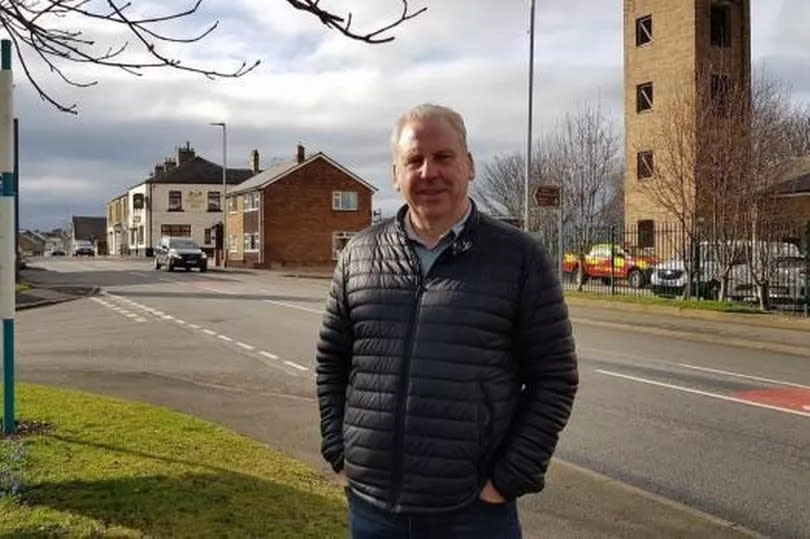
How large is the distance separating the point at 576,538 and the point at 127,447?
325 centimetres

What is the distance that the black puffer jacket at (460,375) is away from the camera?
256cm

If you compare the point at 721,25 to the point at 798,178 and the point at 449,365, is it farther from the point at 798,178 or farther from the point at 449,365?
the point at 449,365

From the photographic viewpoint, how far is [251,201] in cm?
5916

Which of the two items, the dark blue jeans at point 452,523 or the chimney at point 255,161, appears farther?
the chimney at point 255,161

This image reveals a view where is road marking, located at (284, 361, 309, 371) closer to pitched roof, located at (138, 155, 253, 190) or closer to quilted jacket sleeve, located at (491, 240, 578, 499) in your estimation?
quilted jacket sleeve, located at (491, 240, 578, 499)

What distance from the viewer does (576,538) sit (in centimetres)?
502

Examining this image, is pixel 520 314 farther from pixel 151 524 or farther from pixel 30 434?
pixel 30 434

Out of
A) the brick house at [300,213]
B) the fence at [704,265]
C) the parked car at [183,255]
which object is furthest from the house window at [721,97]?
the brick house at [300,213]

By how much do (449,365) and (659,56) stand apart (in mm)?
41398

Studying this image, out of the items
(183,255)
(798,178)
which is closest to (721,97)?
(798,178)

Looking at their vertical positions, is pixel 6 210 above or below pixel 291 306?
above

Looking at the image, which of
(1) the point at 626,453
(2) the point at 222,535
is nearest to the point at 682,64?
(1) the point at 626,453

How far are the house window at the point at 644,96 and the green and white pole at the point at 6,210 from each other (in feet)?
125

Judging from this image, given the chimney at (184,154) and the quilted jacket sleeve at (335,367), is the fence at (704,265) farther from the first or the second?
the chimney at (184,154)
